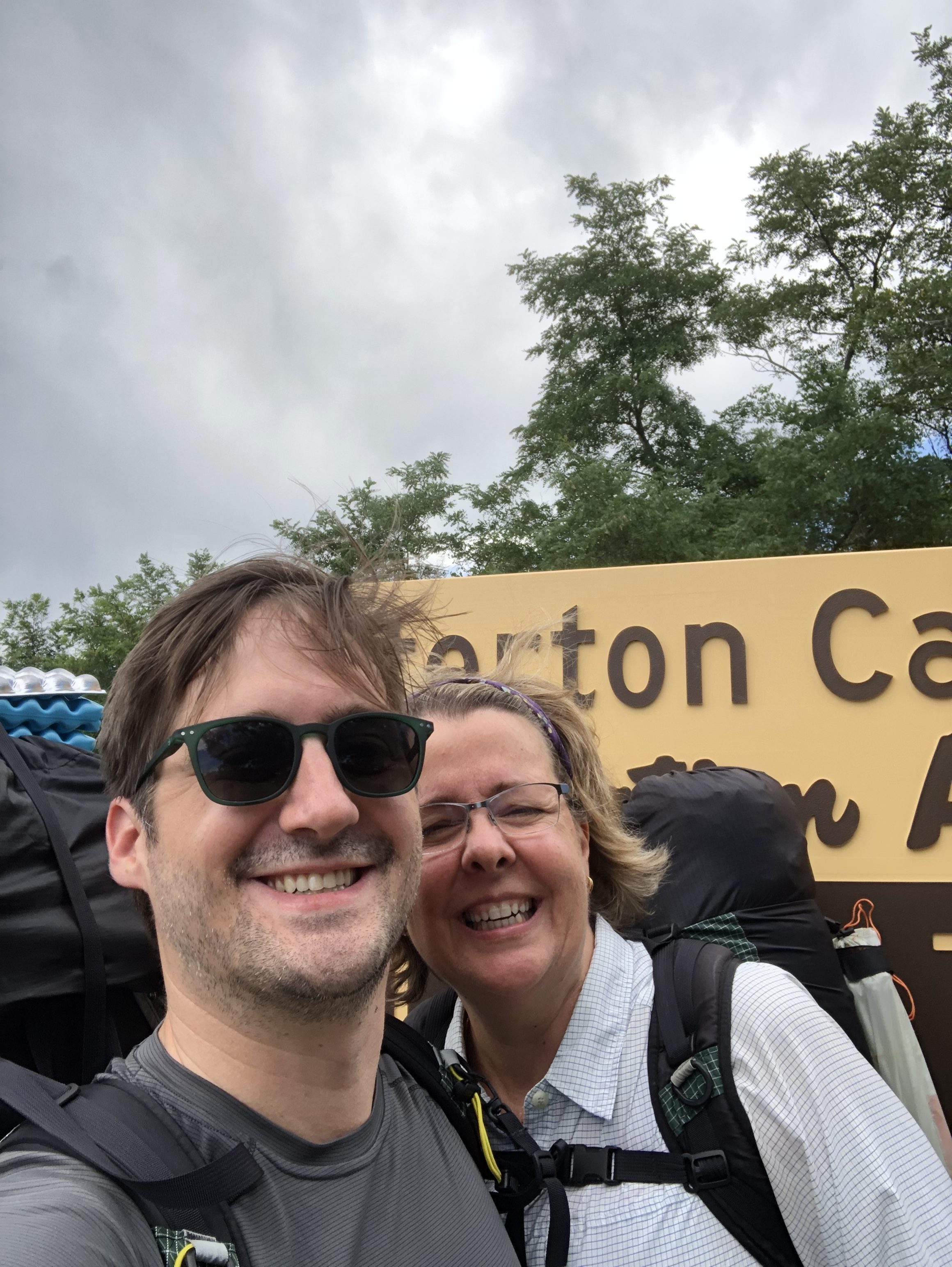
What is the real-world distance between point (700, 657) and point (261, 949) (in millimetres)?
2538

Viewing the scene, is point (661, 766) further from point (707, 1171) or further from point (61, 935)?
point (61, 935)

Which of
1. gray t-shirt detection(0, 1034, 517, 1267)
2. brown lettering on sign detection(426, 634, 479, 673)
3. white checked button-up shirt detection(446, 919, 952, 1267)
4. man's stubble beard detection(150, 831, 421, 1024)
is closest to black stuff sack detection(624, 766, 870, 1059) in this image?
white checked button-up shirt detection(446, 919, 952, 1267)

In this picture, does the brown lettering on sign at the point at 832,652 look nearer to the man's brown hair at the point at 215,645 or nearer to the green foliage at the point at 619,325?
the man's brown hair at the point at 215,645

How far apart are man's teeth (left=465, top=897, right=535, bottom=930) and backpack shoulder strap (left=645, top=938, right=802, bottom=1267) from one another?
0.72 feet

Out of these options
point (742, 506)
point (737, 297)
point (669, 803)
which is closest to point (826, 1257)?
point (669, 803)

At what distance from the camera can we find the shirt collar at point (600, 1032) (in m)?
1.28

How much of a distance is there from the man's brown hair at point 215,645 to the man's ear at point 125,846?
0.02m

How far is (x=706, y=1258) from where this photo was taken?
111cm

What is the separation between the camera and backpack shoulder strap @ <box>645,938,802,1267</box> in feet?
3.68

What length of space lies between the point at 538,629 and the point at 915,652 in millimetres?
1842

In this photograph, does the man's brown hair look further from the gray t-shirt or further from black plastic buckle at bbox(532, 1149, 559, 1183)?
black plastic buckle at bbox(532, 1149, 559, 1183)

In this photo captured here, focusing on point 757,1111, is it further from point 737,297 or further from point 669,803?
point 737,297

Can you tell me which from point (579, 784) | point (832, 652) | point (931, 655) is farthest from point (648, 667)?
point (579, 784)

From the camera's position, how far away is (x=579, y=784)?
65.3 inches
